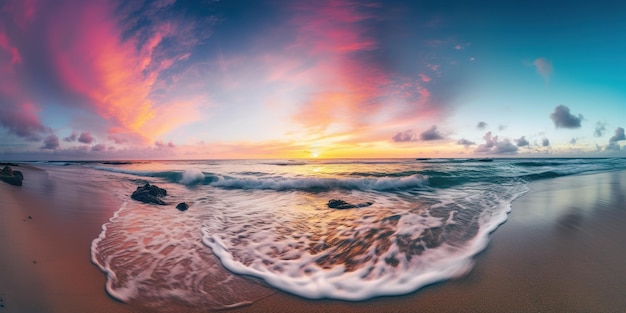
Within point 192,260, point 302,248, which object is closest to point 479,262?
point 302,248

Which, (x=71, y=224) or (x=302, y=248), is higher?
(x=71, y=224)

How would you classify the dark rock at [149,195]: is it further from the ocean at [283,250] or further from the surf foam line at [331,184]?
the surf foam line at [331,184]

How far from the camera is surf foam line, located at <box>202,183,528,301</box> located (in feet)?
10.8

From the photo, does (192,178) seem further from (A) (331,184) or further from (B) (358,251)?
(B) (358,251)

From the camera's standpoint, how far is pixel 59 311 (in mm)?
2498

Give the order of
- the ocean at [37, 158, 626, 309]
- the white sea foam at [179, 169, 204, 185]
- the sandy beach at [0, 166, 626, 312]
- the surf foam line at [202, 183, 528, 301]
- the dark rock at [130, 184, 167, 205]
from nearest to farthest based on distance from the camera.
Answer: the sandy beach at [0, 166, 626, 312] < the ocean at [37, 158, 626, 309] < the surf foam line at [202, 183, 528, 301] < the dark rock at [130, 184, 167, 205] < the white sea foam at [179, 169, 204, 185]

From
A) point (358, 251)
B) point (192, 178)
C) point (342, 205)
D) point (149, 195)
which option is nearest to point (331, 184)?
point (342, 205)

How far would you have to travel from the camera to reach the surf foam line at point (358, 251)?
3.28m

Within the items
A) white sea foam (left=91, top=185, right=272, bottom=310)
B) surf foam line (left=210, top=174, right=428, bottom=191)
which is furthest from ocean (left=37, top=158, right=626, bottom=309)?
surf foam line (left=210, top=174, right=428, bottom=191)

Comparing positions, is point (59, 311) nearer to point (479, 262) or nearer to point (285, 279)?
point (285, 279)

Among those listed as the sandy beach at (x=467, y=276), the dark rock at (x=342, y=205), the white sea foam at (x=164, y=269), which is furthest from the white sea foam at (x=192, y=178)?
the sandy beach at (x=467, y=276)

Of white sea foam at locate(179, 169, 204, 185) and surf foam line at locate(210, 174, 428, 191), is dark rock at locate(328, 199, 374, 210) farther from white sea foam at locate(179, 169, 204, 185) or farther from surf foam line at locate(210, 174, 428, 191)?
white sea foam at locate(179, 169, 204, 185)

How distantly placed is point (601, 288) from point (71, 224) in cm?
901

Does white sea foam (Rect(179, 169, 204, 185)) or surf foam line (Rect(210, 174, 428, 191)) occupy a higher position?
white sea foam (Rect(179, 169, 204, 185))
